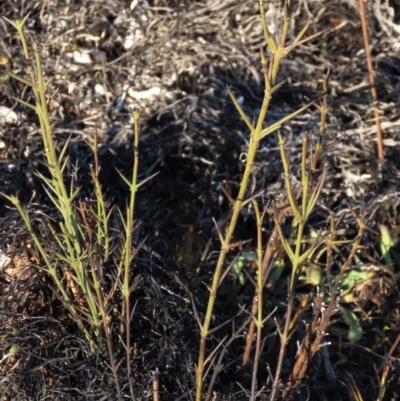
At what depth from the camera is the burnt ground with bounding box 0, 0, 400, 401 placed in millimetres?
1958

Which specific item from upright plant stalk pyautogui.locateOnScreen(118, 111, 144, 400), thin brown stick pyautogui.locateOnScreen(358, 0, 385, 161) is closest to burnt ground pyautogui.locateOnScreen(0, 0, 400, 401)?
Answer: thin brown stick pyautogui.locateOnScreen(358, 0, 385, 161)

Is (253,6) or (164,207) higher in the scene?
(253,6)

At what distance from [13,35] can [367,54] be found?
4.65ft

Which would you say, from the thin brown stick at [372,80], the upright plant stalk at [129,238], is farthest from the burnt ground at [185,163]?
the upright plant stalk at [129,238]

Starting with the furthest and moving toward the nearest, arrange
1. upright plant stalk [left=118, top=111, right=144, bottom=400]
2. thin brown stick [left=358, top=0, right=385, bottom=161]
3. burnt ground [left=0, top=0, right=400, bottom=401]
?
thin brown stick [left=358, top=0, right=385, bottom=161]
burnt ground [left=0, top=0, right=400, bottom=401]
upright plant stalk [left=118, top=111, right=144, bottom=400]

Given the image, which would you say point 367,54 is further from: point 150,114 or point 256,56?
point 150,114

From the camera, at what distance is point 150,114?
2975mm

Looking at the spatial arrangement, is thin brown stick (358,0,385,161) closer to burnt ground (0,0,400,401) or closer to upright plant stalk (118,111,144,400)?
burnt ground (0,0,400,401)

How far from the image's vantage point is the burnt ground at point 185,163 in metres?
1.96

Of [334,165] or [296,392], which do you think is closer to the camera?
[296,392]

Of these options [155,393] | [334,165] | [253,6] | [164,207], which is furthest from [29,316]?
[253,6]

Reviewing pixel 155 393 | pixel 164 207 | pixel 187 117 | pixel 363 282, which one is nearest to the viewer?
pixel 155 393

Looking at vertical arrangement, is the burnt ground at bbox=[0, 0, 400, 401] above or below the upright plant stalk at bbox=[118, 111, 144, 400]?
below

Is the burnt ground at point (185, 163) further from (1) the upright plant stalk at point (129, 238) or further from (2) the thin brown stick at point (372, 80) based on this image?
(1) the upright plant stalk at point (129, 238)
